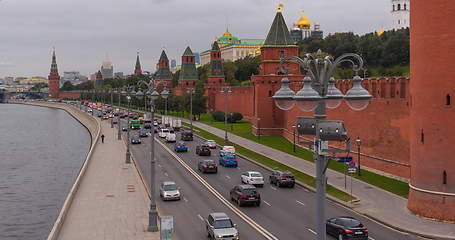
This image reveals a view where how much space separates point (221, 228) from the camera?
23.2 metres

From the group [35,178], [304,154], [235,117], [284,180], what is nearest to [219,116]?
[235,117]

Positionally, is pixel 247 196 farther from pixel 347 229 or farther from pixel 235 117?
pixel 235 117

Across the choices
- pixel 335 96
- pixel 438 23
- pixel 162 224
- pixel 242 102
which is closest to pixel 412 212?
pixel 438 23

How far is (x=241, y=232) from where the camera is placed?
2533 centimetres

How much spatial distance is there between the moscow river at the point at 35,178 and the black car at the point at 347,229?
689 inches

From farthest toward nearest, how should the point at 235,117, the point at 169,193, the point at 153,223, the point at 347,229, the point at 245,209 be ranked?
the point at 235,117
the point at 169,193
the point at 245,209
the point at 153,223
the point at 347,229

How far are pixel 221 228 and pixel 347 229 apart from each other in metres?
5.37

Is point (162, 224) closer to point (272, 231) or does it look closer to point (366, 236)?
point (272, 231)

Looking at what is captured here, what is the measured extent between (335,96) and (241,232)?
14105 millimetres

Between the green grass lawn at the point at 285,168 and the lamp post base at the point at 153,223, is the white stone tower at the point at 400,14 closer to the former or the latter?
the green grass lawn at the point at 285,168

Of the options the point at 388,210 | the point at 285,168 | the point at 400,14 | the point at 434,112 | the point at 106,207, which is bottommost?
the point at 388,210

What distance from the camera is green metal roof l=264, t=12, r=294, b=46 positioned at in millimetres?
76938

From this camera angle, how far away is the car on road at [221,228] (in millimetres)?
22703

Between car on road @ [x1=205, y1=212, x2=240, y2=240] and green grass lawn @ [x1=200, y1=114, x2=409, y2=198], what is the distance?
1528cm
